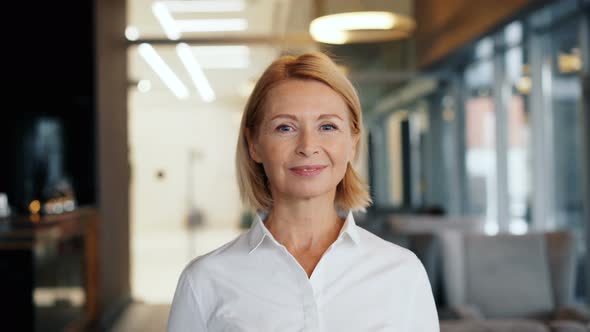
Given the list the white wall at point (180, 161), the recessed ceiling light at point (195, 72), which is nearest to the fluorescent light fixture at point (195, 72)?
the recessed ceiling light at point (195, 72)

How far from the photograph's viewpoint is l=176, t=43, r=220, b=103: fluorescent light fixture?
666 centimetres

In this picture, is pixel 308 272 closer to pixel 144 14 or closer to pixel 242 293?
pixel 242 293

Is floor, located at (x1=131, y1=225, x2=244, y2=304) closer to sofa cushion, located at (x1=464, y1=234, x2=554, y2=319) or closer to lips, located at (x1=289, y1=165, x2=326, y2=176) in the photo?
sofa cushion, located at (x1=464, y1=234, x2=554, y2=319)

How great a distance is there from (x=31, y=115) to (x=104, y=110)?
1.28m

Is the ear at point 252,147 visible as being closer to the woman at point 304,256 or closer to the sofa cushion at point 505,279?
the woman at point 304,256

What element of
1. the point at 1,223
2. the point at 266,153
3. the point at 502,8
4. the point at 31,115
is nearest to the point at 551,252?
the point at 502,8

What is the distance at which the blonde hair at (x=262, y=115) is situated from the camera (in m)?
1.41

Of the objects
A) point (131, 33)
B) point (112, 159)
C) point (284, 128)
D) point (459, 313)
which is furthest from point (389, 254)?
point (131, 33)

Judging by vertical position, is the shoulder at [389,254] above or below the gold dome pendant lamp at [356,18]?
below

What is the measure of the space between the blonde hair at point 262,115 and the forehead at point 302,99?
0.01 meters

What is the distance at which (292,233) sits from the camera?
1469mm

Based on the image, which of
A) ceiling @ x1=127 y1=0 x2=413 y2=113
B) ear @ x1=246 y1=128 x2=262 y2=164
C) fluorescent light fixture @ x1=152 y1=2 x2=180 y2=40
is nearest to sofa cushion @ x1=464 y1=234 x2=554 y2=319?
ear @ x1=246 y1=128 x2=262 y2=164

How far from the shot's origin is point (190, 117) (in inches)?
263

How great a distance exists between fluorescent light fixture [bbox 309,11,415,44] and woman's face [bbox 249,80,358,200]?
541 cm
